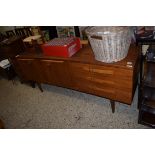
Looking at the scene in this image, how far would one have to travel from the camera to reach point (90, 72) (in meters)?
1.52

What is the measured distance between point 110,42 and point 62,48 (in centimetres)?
54

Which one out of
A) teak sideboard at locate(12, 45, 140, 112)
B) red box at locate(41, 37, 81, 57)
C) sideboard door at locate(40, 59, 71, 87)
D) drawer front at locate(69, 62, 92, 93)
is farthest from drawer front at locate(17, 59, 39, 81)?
drawer front at locate(69, 62, 92, 93)

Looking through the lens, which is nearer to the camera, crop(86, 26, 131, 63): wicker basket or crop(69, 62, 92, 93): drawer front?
crop(86, 26, 131, 63): wicker basket

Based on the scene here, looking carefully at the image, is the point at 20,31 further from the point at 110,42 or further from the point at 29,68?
the point at 110,42

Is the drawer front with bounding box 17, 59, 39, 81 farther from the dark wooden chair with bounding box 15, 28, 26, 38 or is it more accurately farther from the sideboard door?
the dark wooden chair with bounding box 15, 28, 26, 38

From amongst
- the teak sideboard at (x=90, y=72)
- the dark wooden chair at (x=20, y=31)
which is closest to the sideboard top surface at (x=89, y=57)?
the teak sideboard at (x=90, y=72)

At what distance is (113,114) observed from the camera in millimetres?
1761

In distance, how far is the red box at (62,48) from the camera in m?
1.58

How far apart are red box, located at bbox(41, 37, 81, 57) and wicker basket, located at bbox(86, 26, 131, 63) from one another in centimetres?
32

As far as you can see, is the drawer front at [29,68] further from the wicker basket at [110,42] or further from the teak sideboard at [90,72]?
the wicker basket at [110,42]

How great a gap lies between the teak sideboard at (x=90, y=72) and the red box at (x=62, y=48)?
0.05m

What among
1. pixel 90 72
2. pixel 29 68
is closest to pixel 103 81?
pixel 90 72

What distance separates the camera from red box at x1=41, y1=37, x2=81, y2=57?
5.18 ft
